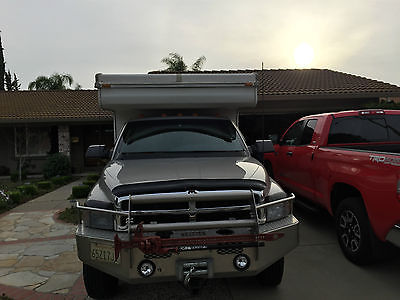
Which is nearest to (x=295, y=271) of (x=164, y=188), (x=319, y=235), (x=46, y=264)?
(x=319, y=235)

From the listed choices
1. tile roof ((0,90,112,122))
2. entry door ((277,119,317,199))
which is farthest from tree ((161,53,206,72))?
entry door ((277,119,317,199))

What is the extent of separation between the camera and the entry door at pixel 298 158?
5.03 m

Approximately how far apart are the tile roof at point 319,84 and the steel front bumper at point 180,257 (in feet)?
26.3

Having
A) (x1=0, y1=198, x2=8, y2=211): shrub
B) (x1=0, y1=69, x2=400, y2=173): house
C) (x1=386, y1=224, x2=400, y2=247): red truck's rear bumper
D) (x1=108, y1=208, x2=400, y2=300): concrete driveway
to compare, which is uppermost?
(x1=0, y1=69, x2=400, y2=173): house

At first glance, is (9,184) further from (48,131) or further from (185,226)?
(185,226)

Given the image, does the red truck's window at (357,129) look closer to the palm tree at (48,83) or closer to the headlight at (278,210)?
the headlight at (278,210)

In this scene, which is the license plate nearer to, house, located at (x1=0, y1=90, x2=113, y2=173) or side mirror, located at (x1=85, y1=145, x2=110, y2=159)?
side mirror, located at (x1=85, y1=145, x2=110, y2=159)

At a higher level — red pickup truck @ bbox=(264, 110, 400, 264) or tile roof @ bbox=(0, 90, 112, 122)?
tile roof @ bbox=(0, 90, 112, 122)

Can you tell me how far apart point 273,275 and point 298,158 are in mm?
2677

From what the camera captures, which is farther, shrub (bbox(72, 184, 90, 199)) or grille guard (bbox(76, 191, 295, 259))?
shrub (bbox(72, 184, 90, 199))

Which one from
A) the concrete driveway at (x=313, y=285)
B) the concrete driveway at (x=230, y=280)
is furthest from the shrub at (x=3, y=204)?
the concrete driveway at (x=313, y=285)

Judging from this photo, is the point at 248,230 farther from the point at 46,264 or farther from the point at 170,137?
the point at 46,264

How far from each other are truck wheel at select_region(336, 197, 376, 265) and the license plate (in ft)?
8.98

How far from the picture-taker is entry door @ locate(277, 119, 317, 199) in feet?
16.5
